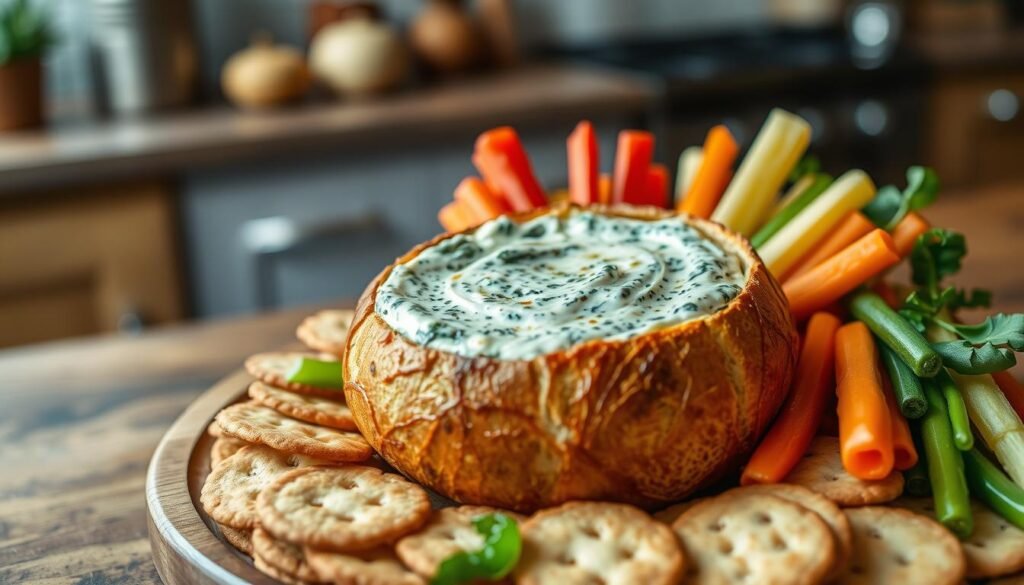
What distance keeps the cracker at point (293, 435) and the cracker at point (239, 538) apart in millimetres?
99

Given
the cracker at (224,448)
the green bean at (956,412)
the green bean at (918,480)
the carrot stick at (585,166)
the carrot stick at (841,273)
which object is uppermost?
the carrot stick at (585,166)

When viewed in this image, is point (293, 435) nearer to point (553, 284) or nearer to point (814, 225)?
point (553, 284)

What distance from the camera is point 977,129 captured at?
11.8 ft

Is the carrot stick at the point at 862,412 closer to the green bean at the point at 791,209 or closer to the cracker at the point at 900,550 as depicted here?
the cracker at the point at 900,550

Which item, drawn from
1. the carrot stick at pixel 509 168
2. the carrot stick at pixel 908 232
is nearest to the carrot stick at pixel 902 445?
the carrot stick at pixel 908 232

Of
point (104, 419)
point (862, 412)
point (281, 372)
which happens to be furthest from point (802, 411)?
point (104, 419)

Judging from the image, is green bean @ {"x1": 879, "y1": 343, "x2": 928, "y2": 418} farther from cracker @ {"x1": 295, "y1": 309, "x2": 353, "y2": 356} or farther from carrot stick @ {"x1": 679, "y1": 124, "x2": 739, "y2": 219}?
cracker @ {"x1": 295, "y1": 309, "x2": 353, "y2": 356}

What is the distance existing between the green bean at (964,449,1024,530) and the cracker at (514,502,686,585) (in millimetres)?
321

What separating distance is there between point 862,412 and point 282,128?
81.7 inches

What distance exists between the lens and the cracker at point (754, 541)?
0.93 metres

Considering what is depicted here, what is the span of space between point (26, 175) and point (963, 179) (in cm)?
276

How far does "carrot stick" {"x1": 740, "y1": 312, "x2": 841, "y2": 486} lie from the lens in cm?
111

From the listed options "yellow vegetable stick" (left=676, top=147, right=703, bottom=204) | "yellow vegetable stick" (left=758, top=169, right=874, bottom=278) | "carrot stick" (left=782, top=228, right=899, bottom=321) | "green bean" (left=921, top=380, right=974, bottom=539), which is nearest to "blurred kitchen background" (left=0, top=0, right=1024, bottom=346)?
"yellow vegetable stick" (left=676, top=147, right=703, bottom=204)

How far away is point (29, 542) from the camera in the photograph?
1207 millimetres
